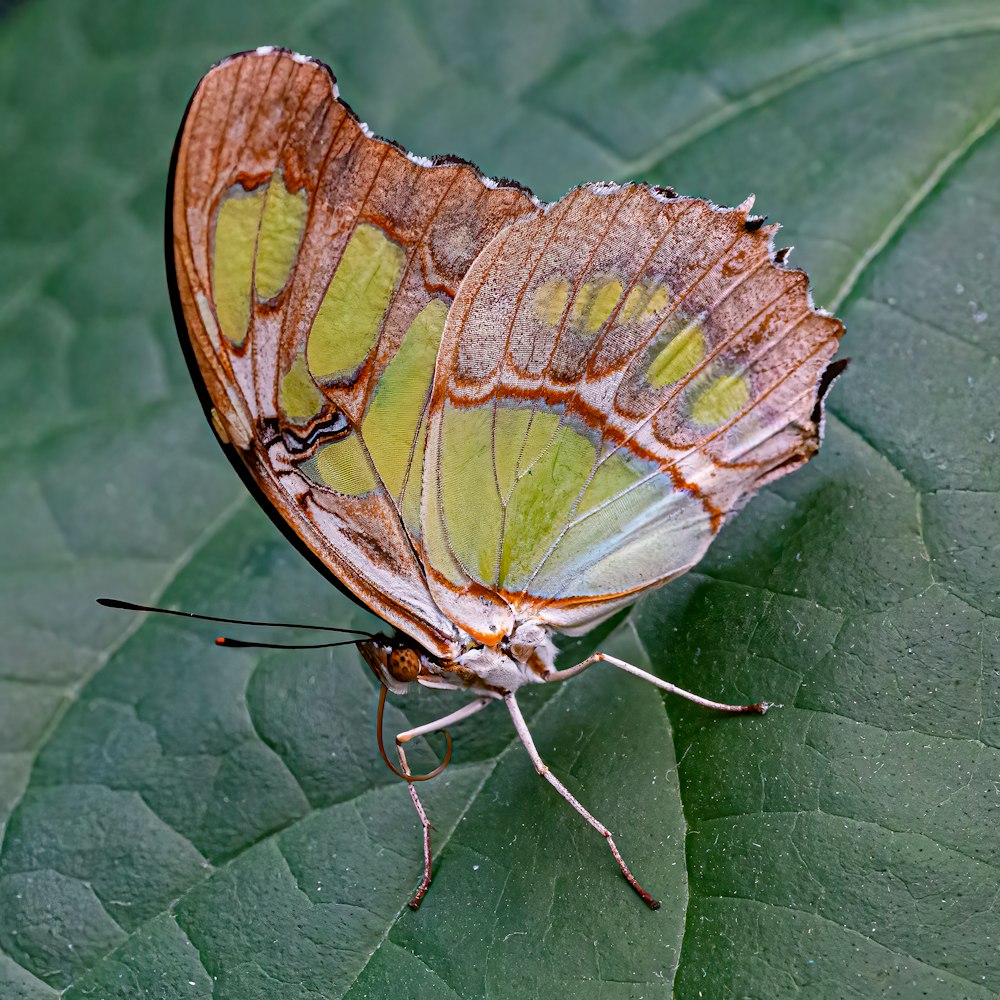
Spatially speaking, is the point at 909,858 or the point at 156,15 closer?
the point at 909,858

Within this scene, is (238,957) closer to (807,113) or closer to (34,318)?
(34,318)

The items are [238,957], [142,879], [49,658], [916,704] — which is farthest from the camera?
[49,658]

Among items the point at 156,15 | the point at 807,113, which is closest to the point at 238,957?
the point at 807,113

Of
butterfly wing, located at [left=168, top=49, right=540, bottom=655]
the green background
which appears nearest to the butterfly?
butterfly wing, located at [left=168, top=49, right=540, bottom=655]

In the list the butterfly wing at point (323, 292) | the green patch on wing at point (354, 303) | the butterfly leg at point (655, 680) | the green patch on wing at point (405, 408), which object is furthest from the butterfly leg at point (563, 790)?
the green patch on wing at point (354, 303)

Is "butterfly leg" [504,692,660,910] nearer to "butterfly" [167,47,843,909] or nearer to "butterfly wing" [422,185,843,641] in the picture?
"butterfly" [167,47,843,909]
